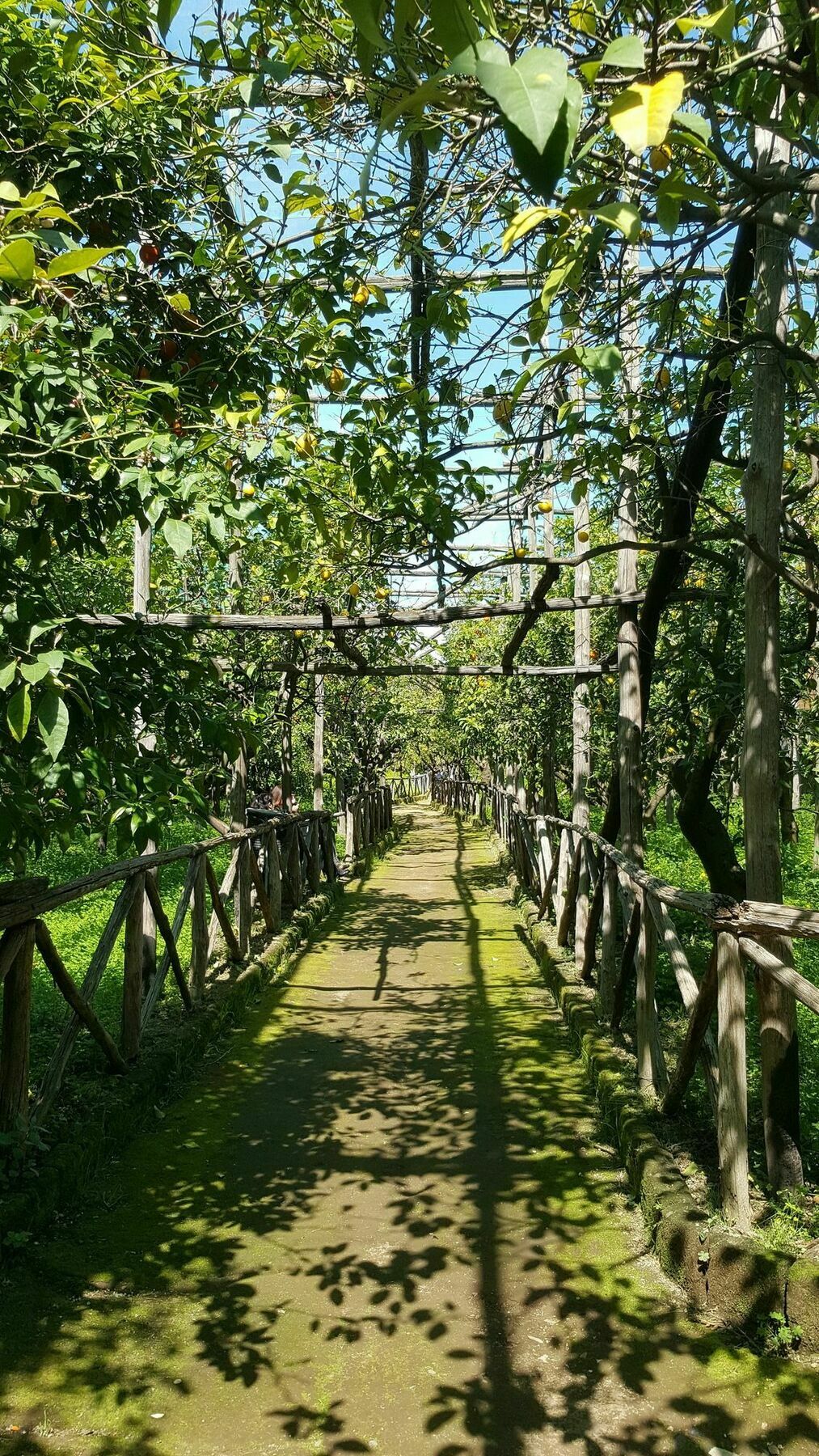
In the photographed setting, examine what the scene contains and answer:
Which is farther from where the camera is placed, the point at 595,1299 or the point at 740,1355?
the point at 595,1299

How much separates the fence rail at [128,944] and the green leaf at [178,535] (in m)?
1.75

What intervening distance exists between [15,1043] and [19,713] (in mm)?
2212

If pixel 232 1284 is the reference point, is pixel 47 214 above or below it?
above

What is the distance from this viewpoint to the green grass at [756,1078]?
348cm

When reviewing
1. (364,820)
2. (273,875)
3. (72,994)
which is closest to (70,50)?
(72,994)

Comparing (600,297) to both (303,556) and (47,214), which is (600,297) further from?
(47,214)

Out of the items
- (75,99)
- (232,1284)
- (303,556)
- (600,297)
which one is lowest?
(232,1284)

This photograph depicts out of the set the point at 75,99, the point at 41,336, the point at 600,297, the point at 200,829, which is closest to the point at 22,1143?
the point at 41,336

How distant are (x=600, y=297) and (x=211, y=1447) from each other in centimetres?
581

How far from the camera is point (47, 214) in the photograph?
7.33 feet

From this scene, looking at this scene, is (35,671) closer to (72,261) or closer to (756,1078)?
(72,261)

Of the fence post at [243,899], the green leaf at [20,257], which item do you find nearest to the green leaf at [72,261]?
the green leaf at [20,257]

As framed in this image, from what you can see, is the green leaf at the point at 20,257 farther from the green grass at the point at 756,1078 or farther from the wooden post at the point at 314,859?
the wooden post at the point at 314,859

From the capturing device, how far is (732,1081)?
3.52 meters
